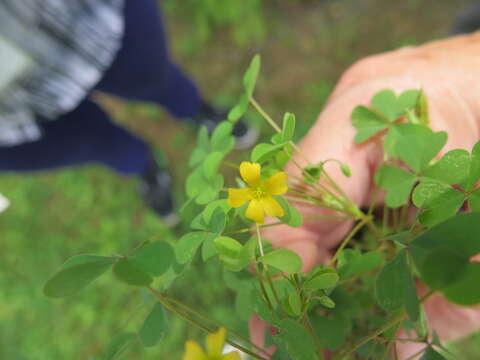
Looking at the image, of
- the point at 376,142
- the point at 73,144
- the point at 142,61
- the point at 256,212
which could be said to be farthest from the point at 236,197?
the point at 73,144


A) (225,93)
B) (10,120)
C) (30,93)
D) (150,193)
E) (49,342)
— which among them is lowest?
(49,342)

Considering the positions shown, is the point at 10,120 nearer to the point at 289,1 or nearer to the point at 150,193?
the point at 150,193

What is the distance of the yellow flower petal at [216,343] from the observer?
0.41 m

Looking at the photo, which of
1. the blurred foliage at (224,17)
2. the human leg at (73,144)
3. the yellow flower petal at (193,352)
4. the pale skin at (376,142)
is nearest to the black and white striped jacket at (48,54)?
the human leg at (73,144)

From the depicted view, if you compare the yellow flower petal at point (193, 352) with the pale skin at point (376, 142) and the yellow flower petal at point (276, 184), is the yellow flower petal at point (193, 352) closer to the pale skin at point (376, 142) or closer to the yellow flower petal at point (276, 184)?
the yellow flower petal at point (276, 184)

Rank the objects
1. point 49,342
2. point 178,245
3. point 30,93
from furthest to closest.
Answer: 1. point 49,342
2. point 30,93
3. point 178,245

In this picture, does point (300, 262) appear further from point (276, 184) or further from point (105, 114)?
point (105, 114)

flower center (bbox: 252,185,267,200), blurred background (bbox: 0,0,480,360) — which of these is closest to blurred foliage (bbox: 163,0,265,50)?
blurred background (bbox: 0,0,480,360)

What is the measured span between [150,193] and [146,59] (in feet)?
2.88

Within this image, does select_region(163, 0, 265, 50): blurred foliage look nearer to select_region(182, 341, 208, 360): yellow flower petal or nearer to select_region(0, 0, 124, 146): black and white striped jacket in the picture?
select_region(0, 0, 124, 146): black and white striped jacket

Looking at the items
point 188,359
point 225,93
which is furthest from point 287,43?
point 188,359

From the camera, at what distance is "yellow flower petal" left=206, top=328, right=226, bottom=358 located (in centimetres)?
41

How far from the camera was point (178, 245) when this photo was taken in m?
0.55

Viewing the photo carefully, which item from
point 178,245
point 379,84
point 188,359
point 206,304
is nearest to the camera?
point 188,359
